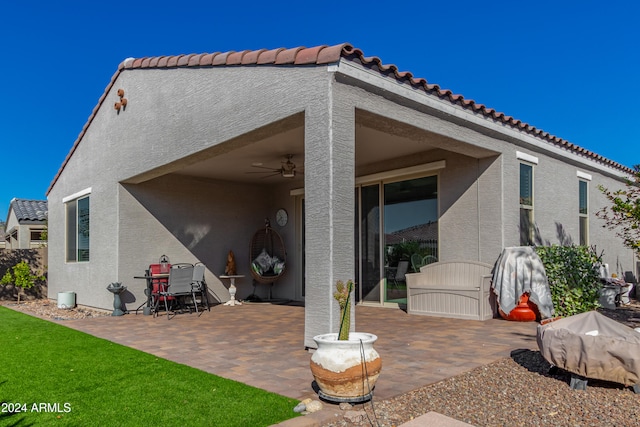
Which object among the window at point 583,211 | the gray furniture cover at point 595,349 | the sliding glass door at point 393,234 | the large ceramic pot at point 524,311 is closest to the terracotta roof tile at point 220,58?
the sliding glass door at point 393,234

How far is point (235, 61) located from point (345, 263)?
3289mm

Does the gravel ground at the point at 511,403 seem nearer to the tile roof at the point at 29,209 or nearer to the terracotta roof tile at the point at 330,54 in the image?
the terracotta roof tile at the point at 330,54

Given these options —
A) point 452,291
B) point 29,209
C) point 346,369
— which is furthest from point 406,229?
point 29,209

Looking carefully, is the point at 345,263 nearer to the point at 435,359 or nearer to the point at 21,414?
the point at 435,359

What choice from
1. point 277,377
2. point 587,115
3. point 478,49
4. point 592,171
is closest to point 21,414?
point 277,377

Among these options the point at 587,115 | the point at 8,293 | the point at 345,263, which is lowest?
the point at 8,293

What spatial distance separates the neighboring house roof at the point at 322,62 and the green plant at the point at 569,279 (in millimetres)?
2269

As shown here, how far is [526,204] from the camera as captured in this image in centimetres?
840

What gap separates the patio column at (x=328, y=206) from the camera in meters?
4.82

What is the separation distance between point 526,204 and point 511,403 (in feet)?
18.6

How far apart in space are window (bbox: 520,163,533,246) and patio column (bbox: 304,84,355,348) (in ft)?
15.2

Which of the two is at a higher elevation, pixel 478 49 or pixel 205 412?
pixel 478 49

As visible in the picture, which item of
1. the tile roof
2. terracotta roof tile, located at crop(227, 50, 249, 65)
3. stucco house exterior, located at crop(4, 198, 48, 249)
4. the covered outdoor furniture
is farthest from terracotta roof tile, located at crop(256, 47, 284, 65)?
the tile roof

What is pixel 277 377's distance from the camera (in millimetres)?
4164
